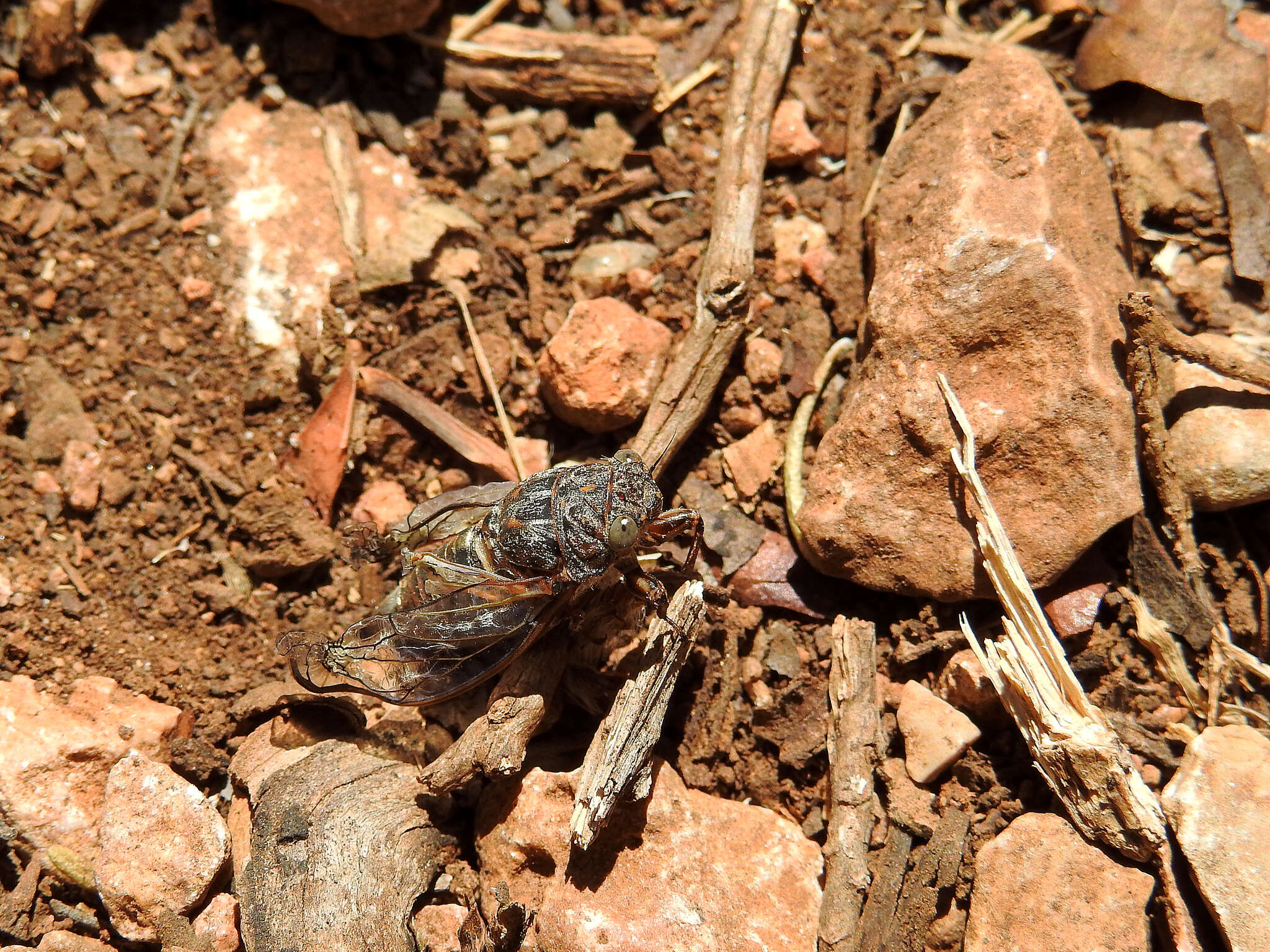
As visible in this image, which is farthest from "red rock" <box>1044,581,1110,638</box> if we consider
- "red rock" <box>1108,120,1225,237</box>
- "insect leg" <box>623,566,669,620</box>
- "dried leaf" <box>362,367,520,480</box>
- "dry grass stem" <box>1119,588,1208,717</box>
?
"dried leaf" <box>362,367,520,480</box>

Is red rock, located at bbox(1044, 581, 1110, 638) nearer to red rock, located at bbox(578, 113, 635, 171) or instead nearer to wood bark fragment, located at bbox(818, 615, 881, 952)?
wood bark fragment, located at bbox(818, 615, 881, 952)

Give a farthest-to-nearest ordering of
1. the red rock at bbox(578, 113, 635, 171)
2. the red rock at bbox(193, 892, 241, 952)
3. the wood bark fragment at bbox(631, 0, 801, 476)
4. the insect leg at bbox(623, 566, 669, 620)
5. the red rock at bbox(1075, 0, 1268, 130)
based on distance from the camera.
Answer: the red rock at bbox(578, 113, 635, 171) → the red rock at bbox(1075, 0, 1268, 130) → the wood bark fragment at bbox(631, 0, 801, 476) → the insect leg at bbox(623, 566, 669, 620) → the red rock at bbox(193, 892, 241, 952)

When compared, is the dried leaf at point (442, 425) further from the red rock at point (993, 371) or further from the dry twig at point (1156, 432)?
the dry twig at point (1156, 432)

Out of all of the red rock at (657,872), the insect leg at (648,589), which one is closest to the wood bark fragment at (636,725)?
the insect leg at (648,589)

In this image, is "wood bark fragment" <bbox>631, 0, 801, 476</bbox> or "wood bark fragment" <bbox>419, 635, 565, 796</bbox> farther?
"wood bark fragment" <bbox>631, 0, 801, 476</bbox>

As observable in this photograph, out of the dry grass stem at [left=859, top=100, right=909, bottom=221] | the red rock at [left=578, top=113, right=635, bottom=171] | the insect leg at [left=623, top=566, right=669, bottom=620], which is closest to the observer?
the insect leg at [left=623, top=566, right=669, bottom=620]

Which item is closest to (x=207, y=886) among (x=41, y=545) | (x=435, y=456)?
(x=41, y=545)
